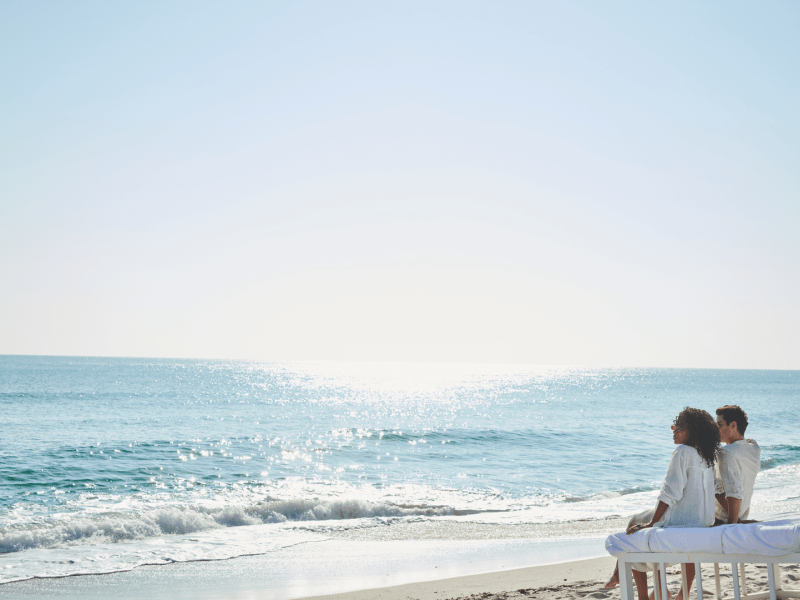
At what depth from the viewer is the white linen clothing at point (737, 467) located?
4.60m

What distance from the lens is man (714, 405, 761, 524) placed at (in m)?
4.61

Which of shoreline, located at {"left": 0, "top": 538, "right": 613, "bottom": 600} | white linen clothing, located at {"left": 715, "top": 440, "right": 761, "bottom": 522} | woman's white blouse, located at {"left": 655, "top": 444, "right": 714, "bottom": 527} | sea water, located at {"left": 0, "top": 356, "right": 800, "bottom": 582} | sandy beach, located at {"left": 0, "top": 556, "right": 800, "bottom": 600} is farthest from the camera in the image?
sea water, located at {"left": 0, "top": 356, "right": 800, "bottom": 582}

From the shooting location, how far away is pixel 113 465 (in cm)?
1894

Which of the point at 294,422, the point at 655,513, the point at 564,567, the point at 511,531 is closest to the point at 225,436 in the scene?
the point at 294,422

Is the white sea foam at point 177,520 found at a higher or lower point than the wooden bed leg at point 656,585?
lower

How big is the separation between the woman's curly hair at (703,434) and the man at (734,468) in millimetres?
184

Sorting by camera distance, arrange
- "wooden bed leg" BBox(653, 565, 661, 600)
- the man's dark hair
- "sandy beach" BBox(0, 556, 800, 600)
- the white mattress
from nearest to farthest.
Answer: the white mattress, "wooden bed leg" BBox(653, 565, 661, 600), the man's dark hair, "sandy beach" BBox(0, 556, 800, 600)

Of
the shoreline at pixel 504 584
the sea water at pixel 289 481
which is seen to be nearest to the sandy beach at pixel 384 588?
the shoreline at pixel 504 584

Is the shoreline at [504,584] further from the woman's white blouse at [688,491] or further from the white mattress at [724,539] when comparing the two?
the white mattress at [724,539]

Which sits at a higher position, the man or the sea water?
the man

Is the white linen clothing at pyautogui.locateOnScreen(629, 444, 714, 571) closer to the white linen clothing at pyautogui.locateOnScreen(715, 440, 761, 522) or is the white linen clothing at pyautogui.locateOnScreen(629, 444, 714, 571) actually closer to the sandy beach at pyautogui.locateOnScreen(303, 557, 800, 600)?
the white linen clothing at pyautogui.locateOnScreen(715, 440, 761, 522)

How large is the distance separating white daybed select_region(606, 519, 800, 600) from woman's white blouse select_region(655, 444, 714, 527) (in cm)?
24

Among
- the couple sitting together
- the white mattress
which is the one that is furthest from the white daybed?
the couple sitting together

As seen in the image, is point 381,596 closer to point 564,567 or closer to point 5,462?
point 564,567
